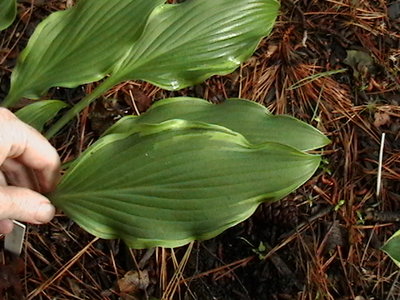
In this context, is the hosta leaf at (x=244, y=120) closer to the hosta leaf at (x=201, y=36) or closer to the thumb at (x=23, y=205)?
the hosta leaf at (x=201, y=36)

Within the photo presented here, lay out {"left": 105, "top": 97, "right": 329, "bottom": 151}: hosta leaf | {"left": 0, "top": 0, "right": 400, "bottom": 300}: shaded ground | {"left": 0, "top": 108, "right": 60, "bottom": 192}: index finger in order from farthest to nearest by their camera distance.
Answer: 1. {"left": 0, "top": 0, "right": 400, "bottom": 300}: shaded ground
2. {"left": 105, "top": 97, "right": 329, "bottom": 151}: hosta leaf
3. {"left": 0, "top": 108, "right": 60, "bottom": 192}: index finger

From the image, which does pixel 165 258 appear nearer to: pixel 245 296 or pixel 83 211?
pixel 245 296

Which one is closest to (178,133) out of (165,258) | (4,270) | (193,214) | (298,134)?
(193,214)

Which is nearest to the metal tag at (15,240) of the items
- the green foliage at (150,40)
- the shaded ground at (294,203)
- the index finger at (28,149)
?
the shaded ground at (294,203)

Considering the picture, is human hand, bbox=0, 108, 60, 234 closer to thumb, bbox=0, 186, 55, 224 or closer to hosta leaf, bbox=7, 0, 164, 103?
thumb, bbox=0, 186, 55, 224

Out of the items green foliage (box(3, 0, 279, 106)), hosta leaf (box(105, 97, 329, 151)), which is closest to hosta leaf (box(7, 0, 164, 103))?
green foliage (box(3, 0, 279, 106))
